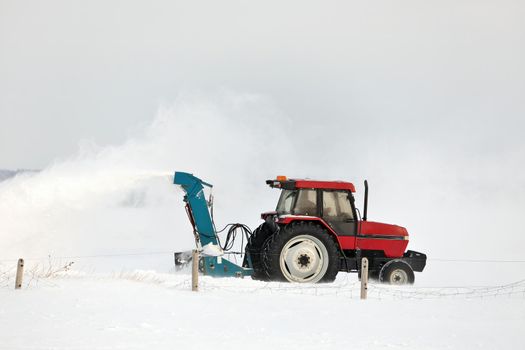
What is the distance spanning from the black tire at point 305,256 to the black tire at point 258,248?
2.40 feet

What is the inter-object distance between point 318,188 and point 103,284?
5020 mm

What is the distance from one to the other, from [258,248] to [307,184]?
1.99 m

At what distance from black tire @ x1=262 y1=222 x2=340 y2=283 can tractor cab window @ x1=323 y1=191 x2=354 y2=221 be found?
21.4 inches

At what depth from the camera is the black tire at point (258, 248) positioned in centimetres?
1576

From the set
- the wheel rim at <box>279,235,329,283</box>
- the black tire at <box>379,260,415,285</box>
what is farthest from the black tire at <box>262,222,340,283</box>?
the black tire at <box>379,260,415,285</box>

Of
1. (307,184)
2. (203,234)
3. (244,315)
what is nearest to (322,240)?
(307,184)

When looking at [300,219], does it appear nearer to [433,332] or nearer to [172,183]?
[172,183]

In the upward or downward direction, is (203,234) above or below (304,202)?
below

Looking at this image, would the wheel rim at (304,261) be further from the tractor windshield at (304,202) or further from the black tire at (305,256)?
the tractor windshield at (304,202)

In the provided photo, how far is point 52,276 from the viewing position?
1515cm

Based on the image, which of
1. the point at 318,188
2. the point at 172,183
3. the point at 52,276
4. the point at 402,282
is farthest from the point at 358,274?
the point at 52,276

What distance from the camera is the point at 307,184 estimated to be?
1523 centimetres

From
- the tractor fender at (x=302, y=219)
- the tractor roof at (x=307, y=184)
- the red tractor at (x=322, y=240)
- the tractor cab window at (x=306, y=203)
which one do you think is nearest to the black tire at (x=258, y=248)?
the red tractor at (x=322, y=240)

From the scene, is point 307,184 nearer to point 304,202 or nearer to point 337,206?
point 304,202
